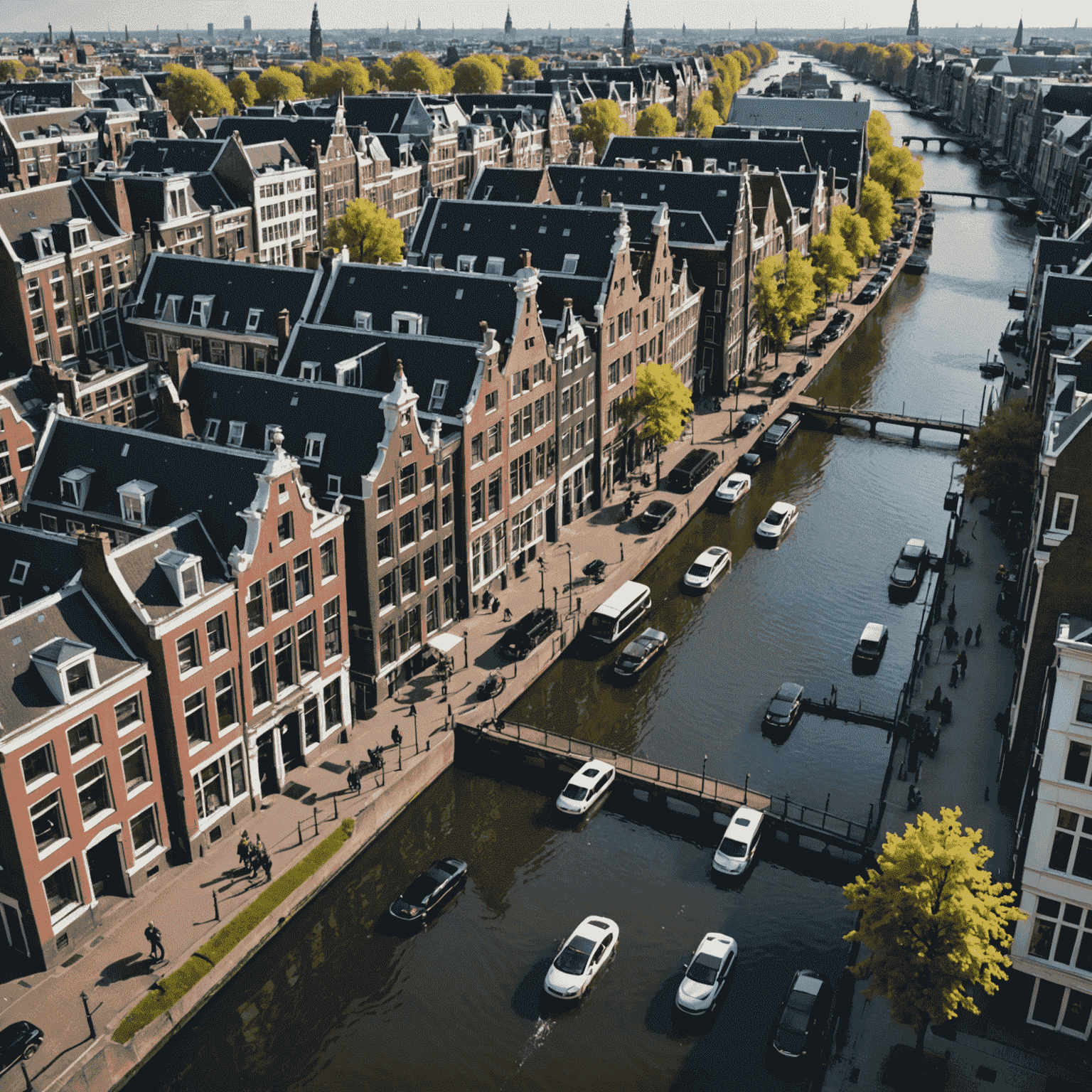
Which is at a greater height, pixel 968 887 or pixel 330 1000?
pixel 968 887

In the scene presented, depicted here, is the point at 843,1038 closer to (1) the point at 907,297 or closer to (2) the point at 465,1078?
(2) the point at 465,1078

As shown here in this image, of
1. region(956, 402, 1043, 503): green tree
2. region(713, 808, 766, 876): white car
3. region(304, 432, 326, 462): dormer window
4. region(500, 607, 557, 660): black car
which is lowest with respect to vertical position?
region(713, 808, 766, 876): white car

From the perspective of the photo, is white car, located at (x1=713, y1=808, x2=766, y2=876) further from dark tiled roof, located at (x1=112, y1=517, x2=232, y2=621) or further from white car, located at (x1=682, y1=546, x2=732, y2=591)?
dark tiled roof, located at (x1=112, y1=517, x2=232, y2=621)

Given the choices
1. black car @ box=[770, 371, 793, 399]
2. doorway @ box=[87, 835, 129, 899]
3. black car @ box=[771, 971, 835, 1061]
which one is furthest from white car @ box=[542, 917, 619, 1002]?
black car @ box=[770, 371, 793, 399]

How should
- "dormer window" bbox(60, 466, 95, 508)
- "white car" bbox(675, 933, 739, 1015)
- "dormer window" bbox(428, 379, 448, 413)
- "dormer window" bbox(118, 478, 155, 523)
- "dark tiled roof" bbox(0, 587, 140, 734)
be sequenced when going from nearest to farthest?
"dark tiled roof" bbox(0, 587, 140, 734) < "white car" bbox(675, 933, 739, 1015) < "dormer window" bbox(118, 478, 155, 523) < "dormer window" bbox(60, 466, 95, 508) < "dormer window" bbox(428, 379, 448, 413)

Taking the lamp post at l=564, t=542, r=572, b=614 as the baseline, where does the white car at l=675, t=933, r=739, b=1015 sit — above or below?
below

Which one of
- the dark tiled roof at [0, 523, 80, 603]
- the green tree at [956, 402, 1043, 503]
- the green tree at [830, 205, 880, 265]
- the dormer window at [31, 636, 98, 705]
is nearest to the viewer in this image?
the dormer window at [31, 636, 98, 705]

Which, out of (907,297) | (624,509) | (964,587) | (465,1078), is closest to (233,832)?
(465,1078)
